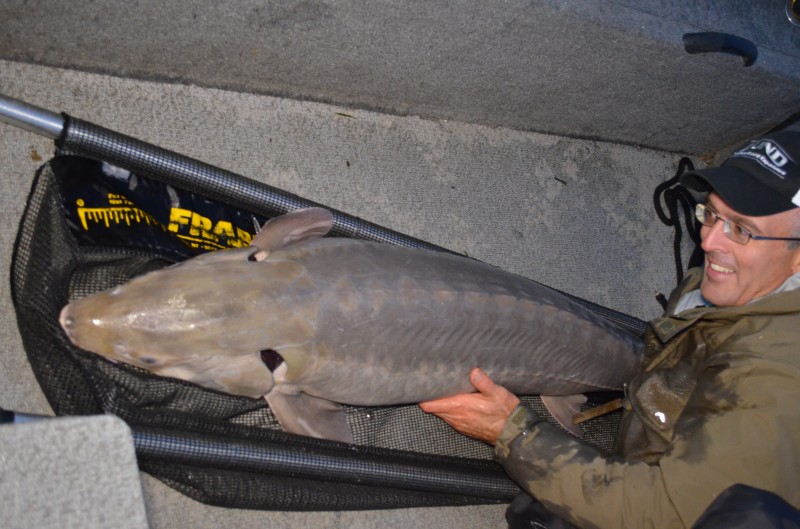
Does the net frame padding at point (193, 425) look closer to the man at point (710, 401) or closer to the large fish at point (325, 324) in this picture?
the large fish at point (325, 324)

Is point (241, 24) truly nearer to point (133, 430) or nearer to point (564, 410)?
point (133, 430)

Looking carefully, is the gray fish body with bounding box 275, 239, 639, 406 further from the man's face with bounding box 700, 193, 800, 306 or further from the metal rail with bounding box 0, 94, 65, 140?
the metal rail with bounding box 0, 94, 65, 140

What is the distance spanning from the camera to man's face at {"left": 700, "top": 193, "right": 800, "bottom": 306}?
1997mm

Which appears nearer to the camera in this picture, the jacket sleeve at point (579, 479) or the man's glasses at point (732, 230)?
the jacket sleeve at point (579, 479)

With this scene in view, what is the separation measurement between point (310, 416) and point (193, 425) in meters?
0.28

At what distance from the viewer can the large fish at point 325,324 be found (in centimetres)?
158

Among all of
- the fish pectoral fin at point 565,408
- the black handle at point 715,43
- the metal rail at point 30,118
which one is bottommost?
the fish pectoral fin at point 565,408

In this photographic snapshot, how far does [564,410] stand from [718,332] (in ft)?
1.62

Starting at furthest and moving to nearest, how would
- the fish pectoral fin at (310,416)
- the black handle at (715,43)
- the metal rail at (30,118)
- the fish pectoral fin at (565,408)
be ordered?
1. the black handle at (715,43)
2. the fish pectoral fin at (565,408)
3. the fish pectoral fin at (310,416)
4. the metal rail at (30,118)

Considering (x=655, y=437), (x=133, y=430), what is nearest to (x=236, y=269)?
(x=133, y=430)

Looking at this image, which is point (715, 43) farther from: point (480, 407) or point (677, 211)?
point (480, 407)

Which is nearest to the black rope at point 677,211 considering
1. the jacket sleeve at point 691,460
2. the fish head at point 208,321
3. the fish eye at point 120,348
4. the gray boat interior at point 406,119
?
the gray boat interior at point 406,119

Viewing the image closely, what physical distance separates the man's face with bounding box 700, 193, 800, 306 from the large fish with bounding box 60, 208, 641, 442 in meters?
0.39

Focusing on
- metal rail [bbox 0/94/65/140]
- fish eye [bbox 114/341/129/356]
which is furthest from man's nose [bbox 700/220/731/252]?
metal rail [bbox 0/94/65/140]
